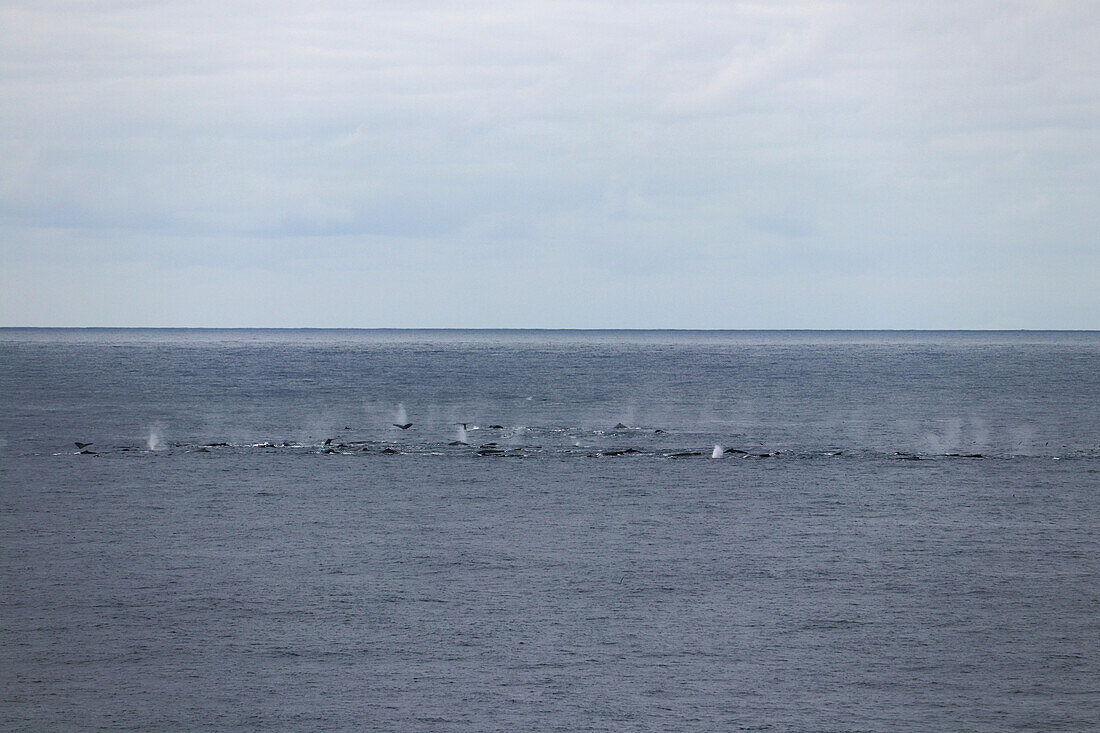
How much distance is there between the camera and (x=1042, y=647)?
99.6 ft

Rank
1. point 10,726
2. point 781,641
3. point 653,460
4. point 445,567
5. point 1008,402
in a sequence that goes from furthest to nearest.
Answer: point 1008,402 → point 653,460 → point 445,567 → point 781,641 → point 10,726

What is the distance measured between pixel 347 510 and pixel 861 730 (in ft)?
101

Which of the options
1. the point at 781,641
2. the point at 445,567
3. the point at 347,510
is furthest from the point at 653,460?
the point at 781,641

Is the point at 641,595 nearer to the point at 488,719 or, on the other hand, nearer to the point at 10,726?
the point at 488,719

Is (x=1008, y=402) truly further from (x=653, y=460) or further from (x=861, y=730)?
(x=861, y=730)

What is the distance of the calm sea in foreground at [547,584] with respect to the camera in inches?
1043

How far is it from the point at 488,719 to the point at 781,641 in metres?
9.00

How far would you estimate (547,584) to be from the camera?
3672cm

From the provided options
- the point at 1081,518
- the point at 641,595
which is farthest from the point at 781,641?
the point at 1081,518

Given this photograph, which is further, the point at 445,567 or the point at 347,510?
the point at 347,510

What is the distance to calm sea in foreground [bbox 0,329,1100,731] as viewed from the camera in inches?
1043

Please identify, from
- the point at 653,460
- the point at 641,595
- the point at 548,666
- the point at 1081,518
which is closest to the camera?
the point at 548,666

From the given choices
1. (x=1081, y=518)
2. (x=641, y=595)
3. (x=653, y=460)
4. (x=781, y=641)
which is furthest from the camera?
(x=653, y=460)

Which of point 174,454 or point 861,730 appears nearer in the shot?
point 861,730
